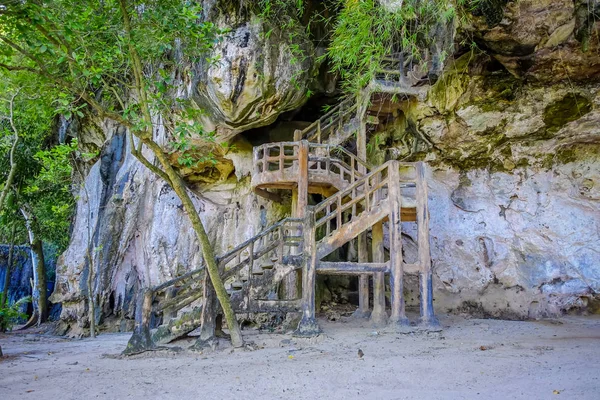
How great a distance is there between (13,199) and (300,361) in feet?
45.6

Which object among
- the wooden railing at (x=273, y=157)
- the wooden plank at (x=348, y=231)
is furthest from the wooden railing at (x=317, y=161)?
the wooden plank at (x=348, y=231)

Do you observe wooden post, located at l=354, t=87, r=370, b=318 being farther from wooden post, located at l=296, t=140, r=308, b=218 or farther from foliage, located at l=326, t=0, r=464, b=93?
foliage, located at l=326, t=0, r=464, b=93

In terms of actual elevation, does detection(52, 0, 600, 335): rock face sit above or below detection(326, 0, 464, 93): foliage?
below

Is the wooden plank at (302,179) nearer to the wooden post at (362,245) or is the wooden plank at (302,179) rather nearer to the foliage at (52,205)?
the wooden post at (362,245)

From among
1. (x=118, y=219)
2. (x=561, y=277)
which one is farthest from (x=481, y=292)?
(x=118, y=219)

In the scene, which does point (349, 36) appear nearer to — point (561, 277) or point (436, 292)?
point (436, 292)

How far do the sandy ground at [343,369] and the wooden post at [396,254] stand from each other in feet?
1.62

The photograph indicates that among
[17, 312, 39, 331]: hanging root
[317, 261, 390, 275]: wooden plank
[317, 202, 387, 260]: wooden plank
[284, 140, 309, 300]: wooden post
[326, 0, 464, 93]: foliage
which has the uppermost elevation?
[326, 0, 464, 93]: foliage

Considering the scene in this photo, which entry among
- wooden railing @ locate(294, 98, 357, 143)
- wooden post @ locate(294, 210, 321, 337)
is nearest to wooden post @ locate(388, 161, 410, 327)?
wooden post @ locate(294, 210, 321, 337)

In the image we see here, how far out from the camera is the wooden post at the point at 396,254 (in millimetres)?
8188

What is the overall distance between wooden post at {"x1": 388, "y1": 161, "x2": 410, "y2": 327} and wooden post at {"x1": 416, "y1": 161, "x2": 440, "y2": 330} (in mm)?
375

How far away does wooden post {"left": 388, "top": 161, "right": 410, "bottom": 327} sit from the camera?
8.19m

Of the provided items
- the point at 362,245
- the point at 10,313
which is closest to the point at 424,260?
the point at 362,245

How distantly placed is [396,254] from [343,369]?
3.08 metres
